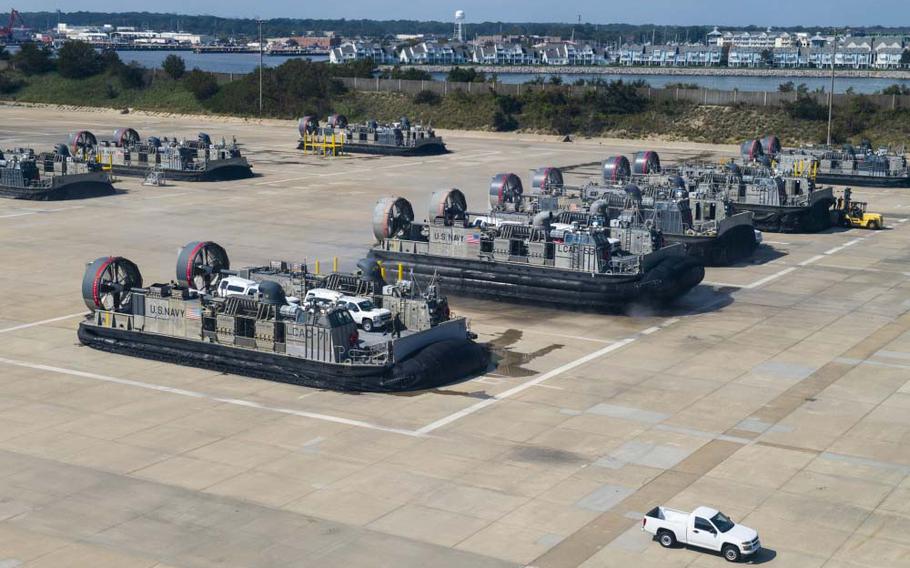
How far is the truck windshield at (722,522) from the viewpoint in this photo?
81.8 ft

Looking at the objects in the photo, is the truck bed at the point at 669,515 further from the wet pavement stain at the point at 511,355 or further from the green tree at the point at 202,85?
the green tree at the point at 202,85

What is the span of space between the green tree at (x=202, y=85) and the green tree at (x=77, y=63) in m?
16.9

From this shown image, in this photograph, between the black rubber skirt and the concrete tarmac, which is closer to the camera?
the concrete tarmac

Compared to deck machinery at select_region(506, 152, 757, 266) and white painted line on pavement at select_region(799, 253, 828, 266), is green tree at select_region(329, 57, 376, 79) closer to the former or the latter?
deck machinery at select_region(506, 152, 757, 266)

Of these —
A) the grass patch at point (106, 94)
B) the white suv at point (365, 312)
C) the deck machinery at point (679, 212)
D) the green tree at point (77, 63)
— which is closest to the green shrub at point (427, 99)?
the grass patch at point (106, 94)

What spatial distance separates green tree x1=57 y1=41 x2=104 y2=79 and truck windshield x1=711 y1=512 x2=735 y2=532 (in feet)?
469

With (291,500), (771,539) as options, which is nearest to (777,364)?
(771,539)

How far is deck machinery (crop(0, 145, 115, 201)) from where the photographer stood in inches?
2901

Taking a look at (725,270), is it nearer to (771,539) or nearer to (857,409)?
(857,409)

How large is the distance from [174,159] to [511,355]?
49.0 metres

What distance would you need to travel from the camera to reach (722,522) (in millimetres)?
25078

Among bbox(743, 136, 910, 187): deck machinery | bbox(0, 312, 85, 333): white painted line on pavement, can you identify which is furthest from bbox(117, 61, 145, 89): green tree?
bbox(0, 312, 85, 333): white painted line on pavement

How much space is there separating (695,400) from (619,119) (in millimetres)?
87507

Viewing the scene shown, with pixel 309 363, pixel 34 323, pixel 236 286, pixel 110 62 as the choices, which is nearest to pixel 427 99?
pixel 110 62
